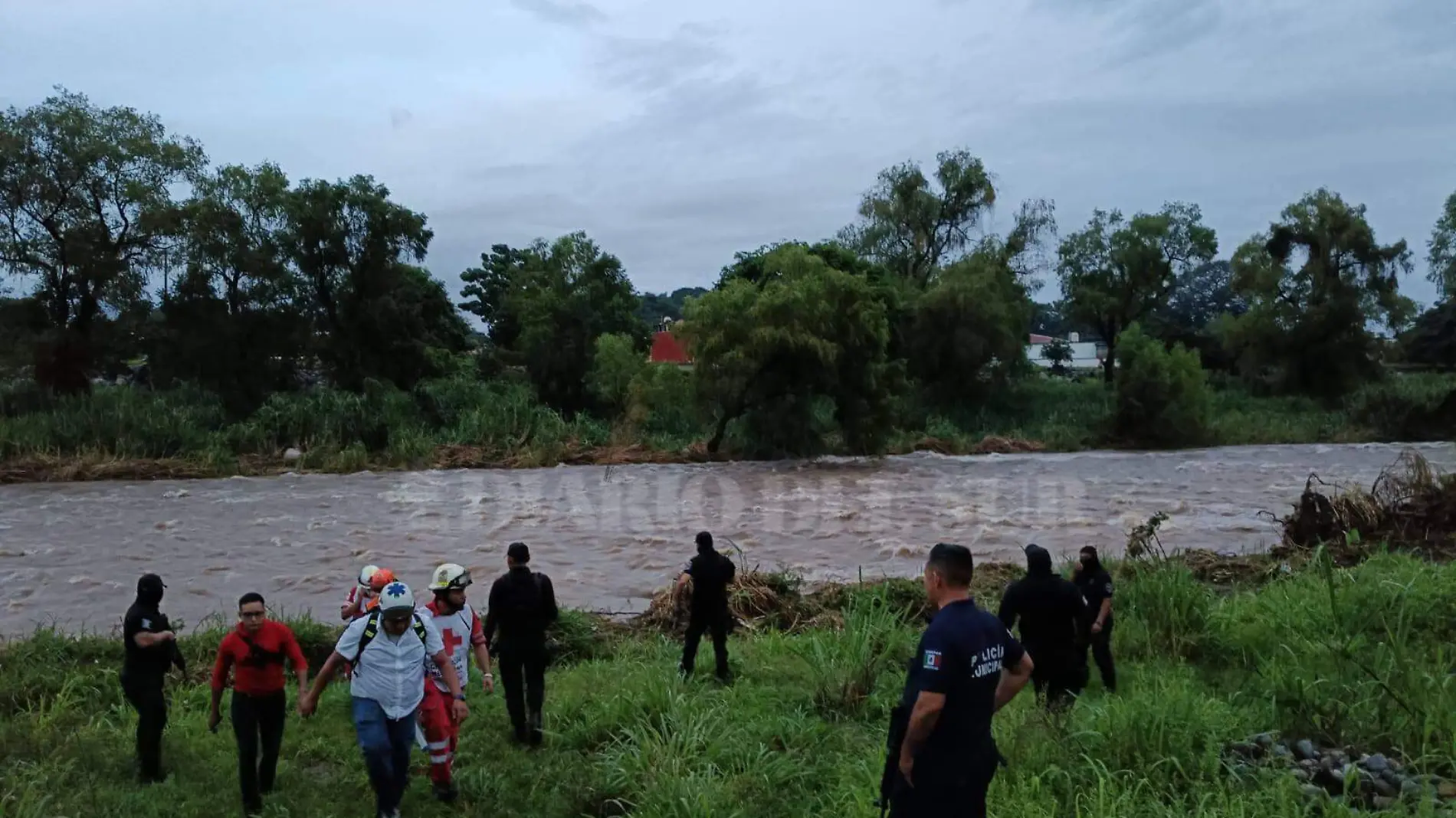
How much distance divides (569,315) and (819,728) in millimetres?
35499

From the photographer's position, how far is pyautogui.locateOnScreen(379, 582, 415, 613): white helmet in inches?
226

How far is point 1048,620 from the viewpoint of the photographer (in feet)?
23.3

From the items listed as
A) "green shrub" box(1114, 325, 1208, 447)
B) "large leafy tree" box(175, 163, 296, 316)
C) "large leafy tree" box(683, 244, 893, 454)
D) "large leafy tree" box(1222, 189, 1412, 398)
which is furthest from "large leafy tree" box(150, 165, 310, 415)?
"large leafy tree" box(1222, 189, 1412, 398)

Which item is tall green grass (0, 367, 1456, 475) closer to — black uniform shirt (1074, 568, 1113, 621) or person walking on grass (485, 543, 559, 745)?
person walking on grass (485, 543, 559, 745)

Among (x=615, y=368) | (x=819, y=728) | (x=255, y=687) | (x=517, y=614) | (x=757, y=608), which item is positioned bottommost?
(x=757, y=608)

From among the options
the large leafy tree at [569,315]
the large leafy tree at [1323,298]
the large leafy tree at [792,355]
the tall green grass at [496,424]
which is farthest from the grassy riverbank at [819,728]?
the large leafy tree at [1323,298]

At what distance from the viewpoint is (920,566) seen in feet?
52.2

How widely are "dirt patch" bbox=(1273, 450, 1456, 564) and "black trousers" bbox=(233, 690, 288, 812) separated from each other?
12738 mm

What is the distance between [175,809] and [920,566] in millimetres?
11644

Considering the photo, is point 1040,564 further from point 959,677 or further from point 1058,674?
point 959,677

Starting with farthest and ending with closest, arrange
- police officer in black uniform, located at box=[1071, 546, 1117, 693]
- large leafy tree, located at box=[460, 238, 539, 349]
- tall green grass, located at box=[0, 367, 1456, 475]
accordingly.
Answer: large leafy tree, located at box=[460, 238, 539, 349]
tall green grass, located at box=[0, 367, 1456, 475]
police officer in black uniform, located at box=[1071, 546, 1117, 693]

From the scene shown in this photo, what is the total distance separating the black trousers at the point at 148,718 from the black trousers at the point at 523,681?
2079 mm

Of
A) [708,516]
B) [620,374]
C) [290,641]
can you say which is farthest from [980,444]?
[290,641]

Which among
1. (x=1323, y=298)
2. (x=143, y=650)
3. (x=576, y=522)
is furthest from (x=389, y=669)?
(x=1323, y=298)
